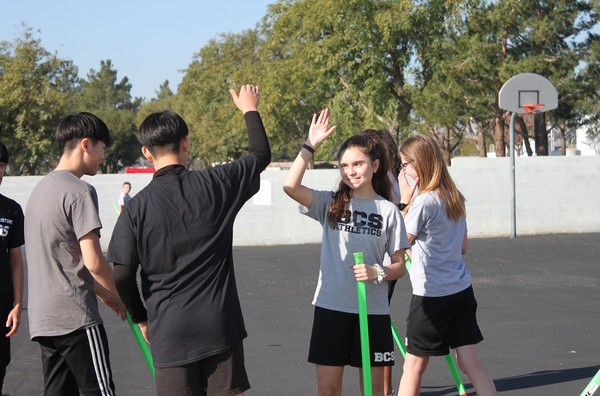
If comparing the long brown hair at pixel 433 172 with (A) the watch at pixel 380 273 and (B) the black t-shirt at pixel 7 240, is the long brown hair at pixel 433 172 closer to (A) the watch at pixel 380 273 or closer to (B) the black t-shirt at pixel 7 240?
(A) the watch at pixel 380 273

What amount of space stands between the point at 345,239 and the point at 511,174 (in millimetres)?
18215

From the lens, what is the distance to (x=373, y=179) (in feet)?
15.9

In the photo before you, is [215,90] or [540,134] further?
[215,90]

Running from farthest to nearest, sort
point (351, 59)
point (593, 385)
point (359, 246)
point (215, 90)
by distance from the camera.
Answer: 1. point (215, 90)
2. point (351, 59)
3. point (593, 385)
4. point (359, 246)

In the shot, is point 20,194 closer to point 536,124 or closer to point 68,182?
point 68,182

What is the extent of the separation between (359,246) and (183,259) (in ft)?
3.97

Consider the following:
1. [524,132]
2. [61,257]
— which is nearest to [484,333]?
[61,257]

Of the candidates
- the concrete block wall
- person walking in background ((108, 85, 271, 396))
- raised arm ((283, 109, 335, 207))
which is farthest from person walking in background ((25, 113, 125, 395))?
the concrete block wall

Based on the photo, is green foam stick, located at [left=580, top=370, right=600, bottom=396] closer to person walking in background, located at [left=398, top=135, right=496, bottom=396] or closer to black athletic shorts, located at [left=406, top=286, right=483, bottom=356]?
person walking in background, located at [left=398, top=135, right=496, bottom=396]

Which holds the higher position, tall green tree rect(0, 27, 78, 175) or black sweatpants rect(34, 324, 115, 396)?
tall green tree rect(0, 27, 78, 175)

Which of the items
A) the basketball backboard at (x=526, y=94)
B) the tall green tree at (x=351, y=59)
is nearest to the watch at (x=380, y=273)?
the basketball backboard at (x=526, y=94)

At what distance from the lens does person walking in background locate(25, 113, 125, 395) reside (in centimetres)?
420

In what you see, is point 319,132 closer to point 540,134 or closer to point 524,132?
point 540,134

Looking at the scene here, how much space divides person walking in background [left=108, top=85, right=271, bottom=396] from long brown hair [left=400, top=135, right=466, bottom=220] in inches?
65.3
